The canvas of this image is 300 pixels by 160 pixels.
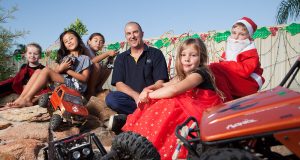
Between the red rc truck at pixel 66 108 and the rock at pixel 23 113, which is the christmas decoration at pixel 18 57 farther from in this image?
the red rc truck at pixel 66 108

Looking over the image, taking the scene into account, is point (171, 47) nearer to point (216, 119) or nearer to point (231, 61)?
point (231, 61)

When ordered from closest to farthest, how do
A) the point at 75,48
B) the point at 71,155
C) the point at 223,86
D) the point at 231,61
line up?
the point at 71,155 → the point at 223,86 → the point at 231,61 → the point at 75,48

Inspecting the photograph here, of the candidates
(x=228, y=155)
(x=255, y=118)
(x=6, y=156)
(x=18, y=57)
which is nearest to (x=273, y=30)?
(x=18, y=57)

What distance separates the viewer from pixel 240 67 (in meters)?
4.05

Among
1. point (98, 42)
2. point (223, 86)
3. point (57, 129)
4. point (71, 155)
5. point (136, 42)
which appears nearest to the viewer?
point (71, 155)

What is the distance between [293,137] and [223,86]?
80.3 inches

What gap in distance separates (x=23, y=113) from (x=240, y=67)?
2804 mm

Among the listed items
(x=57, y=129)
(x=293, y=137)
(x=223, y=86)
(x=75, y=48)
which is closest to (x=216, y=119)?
(x=293, y=137)

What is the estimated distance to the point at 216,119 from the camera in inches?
77.6

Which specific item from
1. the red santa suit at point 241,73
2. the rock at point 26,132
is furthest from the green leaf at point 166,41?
the red santa suit at point 241,73

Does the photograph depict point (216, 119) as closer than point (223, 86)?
Yes

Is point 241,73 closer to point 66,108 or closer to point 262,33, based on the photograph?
point 66,108

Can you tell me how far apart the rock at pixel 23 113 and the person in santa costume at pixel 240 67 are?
2365 mm

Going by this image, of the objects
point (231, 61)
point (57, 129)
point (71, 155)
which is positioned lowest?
point (57, 129)
